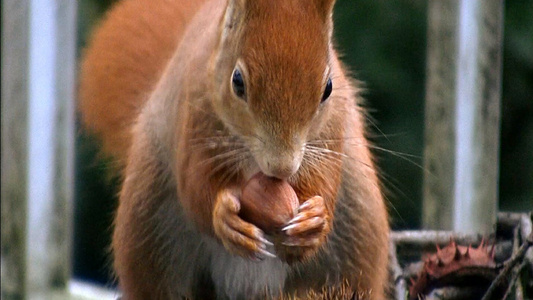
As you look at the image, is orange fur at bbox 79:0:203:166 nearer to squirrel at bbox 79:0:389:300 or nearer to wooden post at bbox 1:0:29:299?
squirrel at bbox 79:0:389:300

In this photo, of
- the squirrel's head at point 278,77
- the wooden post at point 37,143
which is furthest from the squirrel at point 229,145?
the wooden post at point 37,143

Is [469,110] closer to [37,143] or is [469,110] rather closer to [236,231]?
[236,231]

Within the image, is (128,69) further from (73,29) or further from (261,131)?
(261,131)

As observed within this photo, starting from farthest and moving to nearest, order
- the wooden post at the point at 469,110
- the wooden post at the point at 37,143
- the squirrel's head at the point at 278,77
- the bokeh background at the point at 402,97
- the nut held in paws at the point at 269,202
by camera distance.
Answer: the bokeh background at the point at 402,97, the wooden post at the point at 37,143, the wooden post at the point at 469,110, the nut held in paws at the point at 269,202, the squirrel's head at the point at 278,77

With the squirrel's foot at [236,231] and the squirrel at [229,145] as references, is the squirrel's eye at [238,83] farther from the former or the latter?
the squirrel's foot at [236,231]

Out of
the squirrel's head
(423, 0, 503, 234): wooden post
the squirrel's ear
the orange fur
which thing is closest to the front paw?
the squirrel's head
